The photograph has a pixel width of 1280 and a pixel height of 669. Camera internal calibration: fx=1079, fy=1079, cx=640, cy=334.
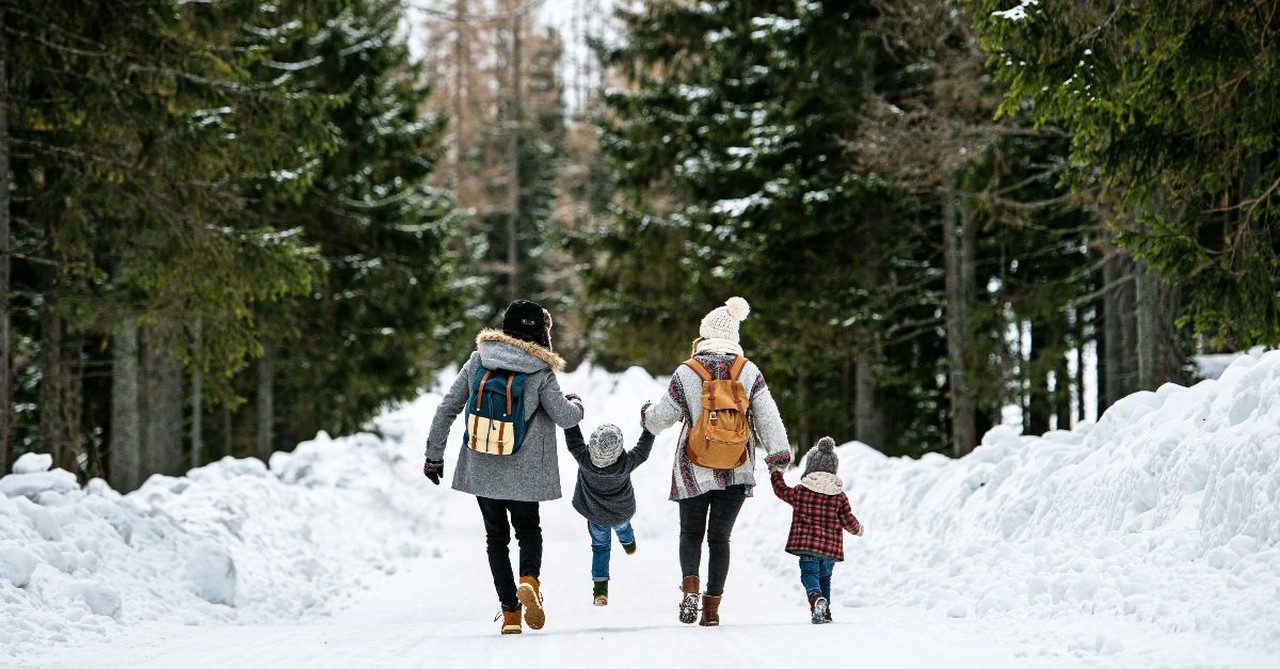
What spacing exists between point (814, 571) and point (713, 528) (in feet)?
2.95

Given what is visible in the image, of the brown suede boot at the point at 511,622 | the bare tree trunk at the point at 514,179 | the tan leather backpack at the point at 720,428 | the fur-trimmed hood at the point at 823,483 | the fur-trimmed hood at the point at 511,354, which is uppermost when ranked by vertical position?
the bare tree trunk at the point at 514,179

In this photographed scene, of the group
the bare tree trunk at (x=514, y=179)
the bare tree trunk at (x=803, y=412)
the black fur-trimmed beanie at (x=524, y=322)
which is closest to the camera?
the black fur-trimmed beanie at (x=524, y=322)

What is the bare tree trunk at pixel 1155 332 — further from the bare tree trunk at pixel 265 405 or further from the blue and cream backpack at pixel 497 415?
the bare tree trunk at pixel 265 405

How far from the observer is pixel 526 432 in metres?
6.59

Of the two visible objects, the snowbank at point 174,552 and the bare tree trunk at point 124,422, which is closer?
the snowbank at point 174,552

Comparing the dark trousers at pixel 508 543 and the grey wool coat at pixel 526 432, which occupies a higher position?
the grey wool coat at pixel 526 432

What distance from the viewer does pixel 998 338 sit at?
56.9 feet

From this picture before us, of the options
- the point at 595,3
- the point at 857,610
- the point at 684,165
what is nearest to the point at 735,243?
the point at 684,165

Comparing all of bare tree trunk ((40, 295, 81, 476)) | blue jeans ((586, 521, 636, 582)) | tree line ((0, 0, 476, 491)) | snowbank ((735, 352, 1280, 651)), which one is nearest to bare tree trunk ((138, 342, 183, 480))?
tree line ((0, 0, 476, 491))

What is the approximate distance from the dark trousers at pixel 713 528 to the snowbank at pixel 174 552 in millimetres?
3558

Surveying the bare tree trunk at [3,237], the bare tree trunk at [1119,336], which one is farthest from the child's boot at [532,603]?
the bare tree trunk at [1119,336]

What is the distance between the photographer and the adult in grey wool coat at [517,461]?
6.55 metres

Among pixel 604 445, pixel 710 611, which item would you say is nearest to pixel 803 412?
pixel 604 445

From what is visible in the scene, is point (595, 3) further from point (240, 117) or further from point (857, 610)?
point (857, 610)
